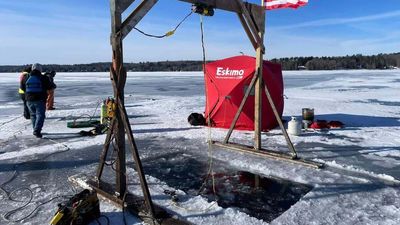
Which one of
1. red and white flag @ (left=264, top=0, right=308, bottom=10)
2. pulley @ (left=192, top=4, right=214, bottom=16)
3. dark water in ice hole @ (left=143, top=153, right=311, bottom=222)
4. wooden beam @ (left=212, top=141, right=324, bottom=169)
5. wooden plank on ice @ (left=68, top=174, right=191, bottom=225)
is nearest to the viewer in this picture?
wooden plank on ice @ (left=68, top=174, right=191, bottom=225)

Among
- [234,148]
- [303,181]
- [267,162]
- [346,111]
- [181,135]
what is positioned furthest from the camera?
[346,111]

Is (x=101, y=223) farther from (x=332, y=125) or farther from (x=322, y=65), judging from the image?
(x=322, y=65)

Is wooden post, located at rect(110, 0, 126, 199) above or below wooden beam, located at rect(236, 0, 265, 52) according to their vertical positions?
below

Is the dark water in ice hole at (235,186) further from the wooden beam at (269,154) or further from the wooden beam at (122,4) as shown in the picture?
the wooden beam at (122,4)

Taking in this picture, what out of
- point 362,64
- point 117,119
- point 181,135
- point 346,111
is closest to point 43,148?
point 181,135

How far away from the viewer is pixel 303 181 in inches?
228

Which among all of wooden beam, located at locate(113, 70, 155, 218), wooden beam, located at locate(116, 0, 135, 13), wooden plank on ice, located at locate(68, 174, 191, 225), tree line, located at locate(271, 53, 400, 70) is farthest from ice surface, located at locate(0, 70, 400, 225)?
tree line, located at locate(271, 53, 400, 70)

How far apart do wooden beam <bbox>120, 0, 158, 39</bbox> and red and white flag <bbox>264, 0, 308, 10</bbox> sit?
3.25 meters

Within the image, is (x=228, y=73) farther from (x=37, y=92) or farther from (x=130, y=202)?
(x=130, y=202)

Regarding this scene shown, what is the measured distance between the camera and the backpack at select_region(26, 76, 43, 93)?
8695 millimetres

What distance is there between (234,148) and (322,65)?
10662cm

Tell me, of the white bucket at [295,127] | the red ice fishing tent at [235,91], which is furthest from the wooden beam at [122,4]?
the white bucket at [295,127]

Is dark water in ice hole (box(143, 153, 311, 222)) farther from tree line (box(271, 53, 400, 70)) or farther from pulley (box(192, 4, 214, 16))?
tree line (box(271, 53, 400, 70))

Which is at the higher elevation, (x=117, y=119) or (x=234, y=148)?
(x=117, y=119)
